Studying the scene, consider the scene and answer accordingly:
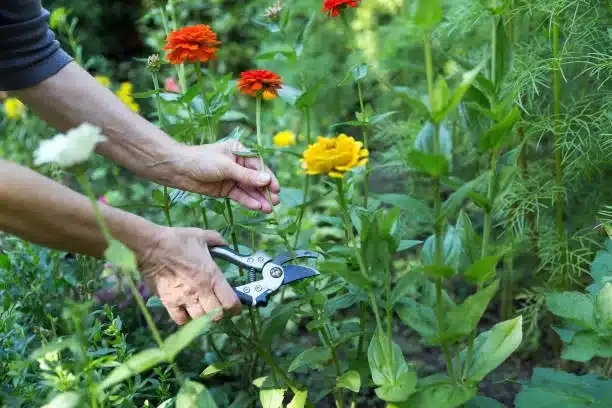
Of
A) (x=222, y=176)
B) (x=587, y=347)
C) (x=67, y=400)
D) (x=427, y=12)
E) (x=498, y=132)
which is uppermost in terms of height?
(x=427, y=12)

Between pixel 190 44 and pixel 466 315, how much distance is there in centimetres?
77

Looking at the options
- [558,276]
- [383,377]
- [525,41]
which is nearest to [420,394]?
[383,377]

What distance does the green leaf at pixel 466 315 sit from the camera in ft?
4.18

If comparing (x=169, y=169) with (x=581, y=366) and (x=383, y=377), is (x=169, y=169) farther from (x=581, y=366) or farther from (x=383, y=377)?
(x=581, y=366)

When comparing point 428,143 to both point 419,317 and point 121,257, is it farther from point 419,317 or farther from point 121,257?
point 121,257

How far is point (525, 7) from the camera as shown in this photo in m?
1.88

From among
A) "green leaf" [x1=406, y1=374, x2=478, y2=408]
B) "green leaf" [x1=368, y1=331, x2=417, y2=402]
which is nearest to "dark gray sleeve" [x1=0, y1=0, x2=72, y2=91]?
"green leaf" [x1=368, y1=331, x2=417, y2=402]

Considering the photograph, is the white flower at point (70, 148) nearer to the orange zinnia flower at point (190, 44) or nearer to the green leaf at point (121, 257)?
the green leaf at point (121, 257)

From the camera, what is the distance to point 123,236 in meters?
1.36

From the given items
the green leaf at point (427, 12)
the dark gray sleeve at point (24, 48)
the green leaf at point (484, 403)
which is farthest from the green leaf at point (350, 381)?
the dark gray sleeve at point (24, 48)

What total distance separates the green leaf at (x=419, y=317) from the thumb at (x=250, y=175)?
0.38 meters

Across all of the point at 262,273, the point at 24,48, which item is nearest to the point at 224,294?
the point at 262,273

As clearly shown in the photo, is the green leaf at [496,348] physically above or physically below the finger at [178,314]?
below

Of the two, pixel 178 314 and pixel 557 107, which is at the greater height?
pixel 557 107
